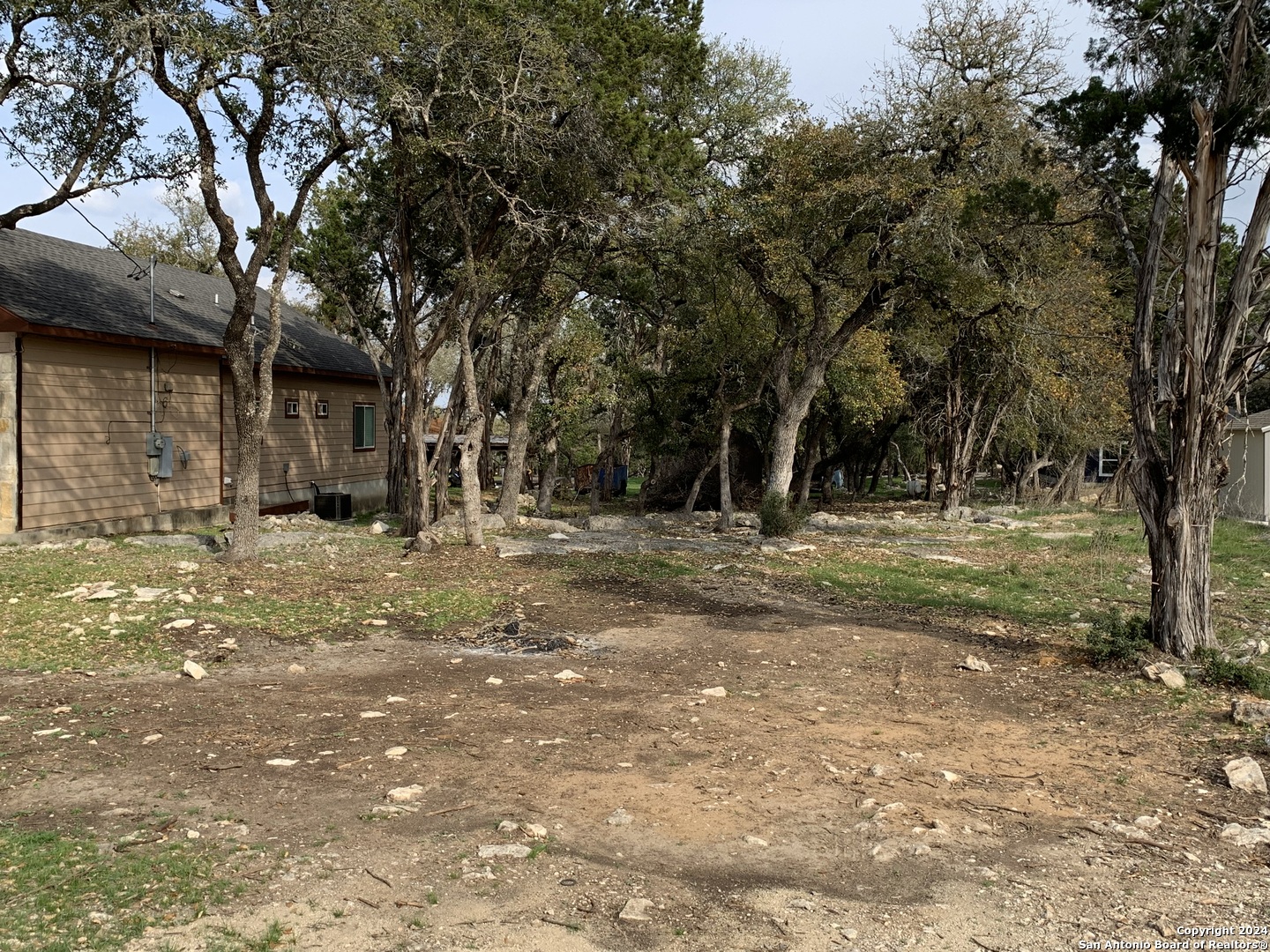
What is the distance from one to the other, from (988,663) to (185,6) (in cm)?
1181

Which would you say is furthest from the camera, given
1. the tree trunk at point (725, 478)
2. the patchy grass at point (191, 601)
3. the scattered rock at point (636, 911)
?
the tree trunk at point (725, 478)

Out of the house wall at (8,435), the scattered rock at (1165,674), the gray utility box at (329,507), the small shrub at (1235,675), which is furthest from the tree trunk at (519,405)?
the small shrub at (1235,675)

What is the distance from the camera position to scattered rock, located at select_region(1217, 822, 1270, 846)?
488 cm

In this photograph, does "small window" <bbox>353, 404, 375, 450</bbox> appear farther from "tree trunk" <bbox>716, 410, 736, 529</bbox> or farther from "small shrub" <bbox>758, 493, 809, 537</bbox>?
"small shrub" <bbox>758, 493, 809, 537</bbox>

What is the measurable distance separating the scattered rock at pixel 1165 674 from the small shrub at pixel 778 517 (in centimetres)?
1004

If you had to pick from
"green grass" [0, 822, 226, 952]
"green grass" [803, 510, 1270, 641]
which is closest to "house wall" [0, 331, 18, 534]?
"green grass" [0, 822, 226, 952]

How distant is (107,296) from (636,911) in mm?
16928

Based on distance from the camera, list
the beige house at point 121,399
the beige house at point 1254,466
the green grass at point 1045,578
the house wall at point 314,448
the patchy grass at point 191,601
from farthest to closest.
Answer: the beige house at point 1254,466
the house wall at point 314,448
the beige house at point 121,399
the green grass at point 1045,578
the patchy grass at point 191,601

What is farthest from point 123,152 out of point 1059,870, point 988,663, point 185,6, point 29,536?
point 1059,870

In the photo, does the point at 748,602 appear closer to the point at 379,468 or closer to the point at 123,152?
the point at 123,152

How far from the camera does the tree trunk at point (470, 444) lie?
49.1 ft

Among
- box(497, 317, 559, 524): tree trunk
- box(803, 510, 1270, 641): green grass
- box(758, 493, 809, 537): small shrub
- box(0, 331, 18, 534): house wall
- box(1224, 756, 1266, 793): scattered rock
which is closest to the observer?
box(1224, 756, 1266, 793): scattered rock

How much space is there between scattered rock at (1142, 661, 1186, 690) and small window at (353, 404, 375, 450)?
21.1 meters

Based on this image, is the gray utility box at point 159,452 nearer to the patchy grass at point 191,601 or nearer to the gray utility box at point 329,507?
the patchy grass at point 191,601
